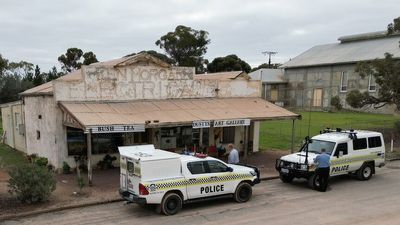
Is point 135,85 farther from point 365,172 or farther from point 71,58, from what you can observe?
point 71,58

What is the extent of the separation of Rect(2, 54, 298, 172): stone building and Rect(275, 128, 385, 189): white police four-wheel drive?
3548 millimetres

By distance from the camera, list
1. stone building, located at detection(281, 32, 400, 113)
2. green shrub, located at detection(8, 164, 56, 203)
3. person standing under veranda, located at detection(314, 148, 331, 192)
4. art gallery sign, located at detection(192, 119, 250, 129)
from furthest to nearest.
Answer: stone building, located at detection(281, 32, 400, 113), art gallery sign, located at detection(192, 119, 250, 129), person standing under veranda, located at detection(314, 148, 331, 192), green shrub, located at detection(8, 164, 56, 203)

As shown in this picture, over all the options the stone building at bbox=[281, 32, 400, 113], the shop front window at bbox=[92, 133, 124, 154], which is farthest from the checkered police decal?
the stone building at bbox=[281, 32, 400, 113]

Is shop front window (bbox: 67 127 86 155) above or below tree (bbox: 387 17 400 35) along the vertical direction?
below

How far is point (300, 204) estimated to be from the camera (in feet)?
43.3

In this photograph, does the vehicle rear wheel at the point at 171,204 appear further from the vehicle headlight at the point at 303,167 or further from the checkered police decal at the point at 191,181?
the vehicle headlight at the point at 303,167

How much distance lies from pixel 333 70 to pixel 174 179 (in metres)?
43.2

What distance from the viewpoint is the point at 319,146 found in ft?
53.8

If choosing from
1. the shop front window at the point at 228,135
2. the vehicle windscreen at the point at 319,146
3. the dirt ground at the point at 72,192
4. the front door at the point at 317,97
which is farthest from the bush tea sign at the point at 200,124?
the front door at the point at 317,97

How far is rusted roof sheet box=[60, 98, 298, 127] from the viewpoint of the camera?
1606cm

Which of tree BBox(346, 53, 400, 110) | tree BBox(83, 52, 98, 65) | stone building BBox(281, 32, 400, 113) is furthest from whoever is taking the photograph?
tree BBox(83, 52, 98, 65)

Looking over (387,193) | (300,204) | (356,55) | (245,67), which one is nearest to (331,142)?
(387,193)

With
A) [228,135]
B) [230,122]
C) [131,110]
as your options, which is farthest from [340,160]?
[131,110]

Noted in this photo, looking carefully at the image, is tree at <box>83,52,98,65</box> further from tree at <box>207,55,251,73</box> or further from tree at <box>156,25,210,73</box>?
tree at <box>207,55,251,73</box>
